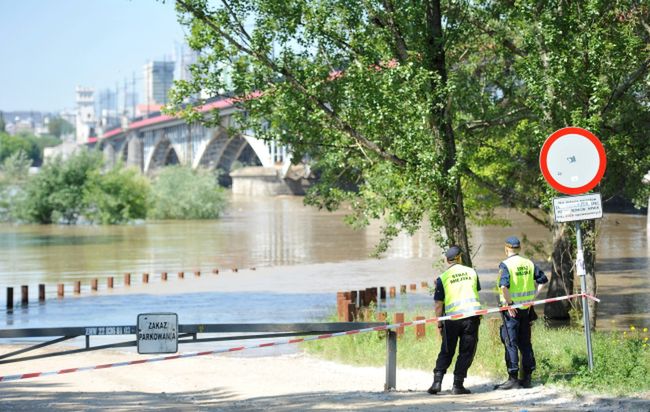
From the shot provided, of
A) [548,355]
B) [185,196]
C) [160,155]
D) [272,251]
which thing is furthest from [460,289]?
[160,155]

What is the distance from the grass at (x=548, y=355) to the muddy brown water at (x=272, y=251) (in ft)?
6.64

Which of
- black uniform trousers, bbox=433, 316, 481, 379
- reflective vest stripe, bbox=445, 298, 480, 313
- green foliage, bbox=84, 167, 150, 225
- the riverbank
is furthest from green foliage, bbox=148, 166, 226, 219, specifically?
reflective vest stripe, bbox=445, 298, 480, 313

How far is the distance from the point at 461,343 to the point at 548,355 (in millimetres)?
1713

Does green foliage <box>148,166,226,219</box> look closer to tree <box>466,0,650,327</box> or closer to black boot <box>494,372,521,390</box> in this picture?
tree <box>466,0,650,327</box>

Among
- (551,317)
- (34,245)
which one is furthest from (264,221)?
(551,317)

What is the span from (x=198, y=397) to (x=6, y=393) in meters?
2.08

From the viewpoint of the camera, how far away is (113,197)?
225 feet

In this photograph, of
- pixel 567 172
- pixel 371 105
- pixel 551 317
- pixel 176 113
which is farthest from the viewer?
pixel 551 317

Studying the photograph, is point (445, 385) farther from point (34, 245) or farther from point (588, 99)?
point (34, 245)

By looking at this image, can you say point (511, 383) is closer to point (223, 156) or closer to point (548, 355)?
point (548, 355)

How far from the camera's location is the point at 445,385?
38.9 feet

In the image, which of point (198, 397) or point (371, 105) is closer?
point (198, 397)

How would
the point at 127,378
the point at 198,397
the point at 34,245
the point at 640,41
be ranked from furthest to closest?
the point at 34,245
the point at 640,41
the point at 127,378
the point at 198,397

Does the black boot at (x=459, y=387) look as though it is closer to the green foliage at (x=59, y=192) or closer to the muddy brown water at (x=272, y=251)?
Result: the muddy brown water at (x=272, y=251)
